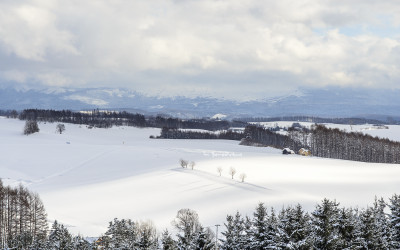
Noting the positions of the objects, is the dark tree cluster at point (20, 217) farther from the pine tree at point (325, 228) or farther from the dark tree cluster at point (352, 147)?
the dark tree cluster at point (352, 147)

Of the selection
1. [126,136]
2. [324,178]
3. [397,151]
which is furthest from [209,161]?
[126,136]

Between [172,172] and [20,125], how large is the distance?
13543 cm

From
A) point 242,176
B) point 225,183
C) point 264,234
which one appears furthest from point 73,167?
point 264,234

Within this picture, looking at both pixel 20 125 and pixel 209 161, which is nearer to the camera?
pixel 209 161

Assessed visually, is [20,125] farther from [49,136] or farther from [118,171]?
[118,171]

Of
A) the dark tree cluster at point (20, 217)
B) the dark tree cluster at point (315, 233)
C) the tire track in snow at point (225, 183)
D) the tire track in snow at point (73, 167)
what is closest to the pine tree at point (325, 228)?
the dark tree cluster at point (315, 233)

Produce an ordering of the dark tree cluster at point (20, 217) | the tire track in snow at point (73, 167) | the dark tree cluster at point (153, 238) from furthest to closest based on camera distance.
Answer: the tire track in snow at point (73, 167), the dark tree cluster at point (20, 217), the dark tree cluster at point (153, 238)

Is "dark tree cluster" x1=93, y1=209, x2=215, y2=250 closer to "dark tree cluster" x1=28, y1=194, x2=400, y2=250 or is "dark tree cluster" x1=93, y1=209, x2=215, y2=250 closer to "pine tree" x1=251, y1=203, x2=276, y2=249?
"dark tree cluster" x1=28, y1=194, x2=400, y2=250

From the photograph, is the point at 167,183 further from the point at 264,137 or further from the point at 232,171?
the point at 264,137

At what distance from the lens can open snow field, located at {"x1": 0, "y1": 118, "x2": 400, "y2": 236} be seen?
5650 cm

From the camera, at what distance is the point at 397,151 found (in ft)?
419

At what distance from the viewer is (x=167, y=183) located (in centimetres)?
7262

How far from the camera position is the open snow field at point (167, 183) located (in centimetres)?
5650

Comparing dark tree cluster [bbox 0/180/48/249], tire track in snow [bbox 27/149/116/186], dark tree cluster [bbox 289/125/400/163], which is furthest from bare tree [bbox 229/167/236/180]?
dark tree cluster [bbox 289/125/400/163]
